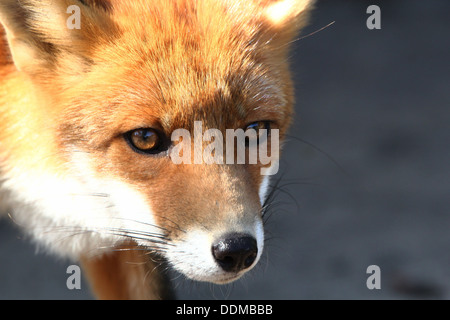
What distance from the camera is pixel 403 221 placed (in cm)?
520

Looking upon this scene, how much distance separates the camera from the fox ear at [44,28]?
2398 mm

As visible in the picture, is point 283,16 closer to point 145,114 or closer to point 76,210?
point 145,114

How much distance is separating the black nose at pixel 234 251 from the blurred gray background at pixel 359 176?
162 centimetres

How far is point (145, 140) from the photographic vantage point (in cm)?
232

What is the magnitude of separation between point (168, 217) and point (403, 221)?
3324 millimetres

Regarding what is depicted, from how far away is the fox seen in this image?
7.41 feet

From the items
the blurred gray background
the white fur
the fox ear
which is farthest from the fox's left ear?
the blurred gray background

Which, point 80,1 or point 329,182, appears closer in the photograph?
point 80,1

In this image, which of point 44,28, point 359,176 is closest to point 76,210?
point 44,28

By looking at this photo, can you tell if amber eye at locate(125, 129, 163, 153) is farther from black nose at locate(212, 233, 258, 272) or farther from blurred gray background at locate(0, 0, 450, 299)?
blurred gray background at locate(0, 0, 450, 299)

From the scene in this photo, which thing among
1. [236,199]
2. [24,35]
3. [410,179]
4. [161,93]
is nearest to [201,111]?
[161,93]

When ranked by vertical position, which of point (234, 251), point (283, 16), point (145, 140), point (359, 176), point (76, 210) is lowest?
point (234, 251)

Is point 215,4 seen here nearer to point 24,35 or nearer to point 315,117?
point 24,35

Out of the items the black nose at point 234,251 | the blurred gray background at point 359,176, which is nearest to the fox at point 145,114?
the black nose at point 234,251
